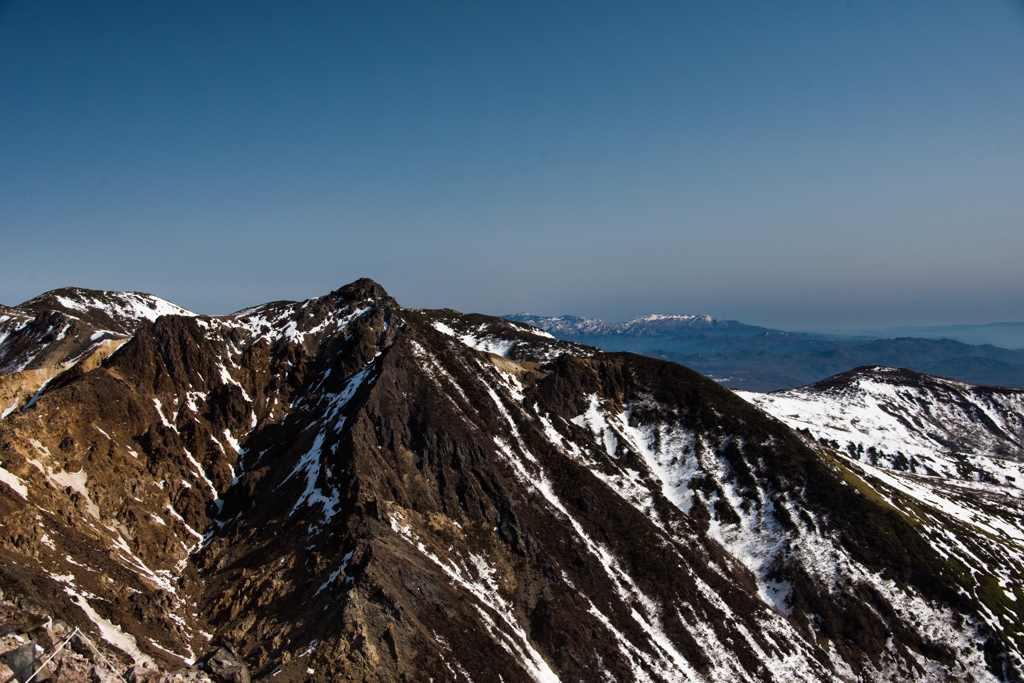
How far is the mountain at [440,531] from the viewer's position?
4606 cm

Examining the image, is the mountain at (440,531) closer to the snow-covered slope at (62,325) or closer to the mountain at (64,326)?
the mountain at (64,326)

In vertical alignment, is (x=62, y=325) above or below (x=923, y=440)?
above

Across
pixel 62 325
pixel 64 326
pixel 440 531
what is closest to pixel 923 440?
pixel 440 531

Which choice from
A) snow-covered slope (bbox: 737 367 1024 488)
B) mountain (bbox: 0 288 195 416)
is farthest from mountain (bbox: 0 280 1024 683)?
A: snow-covered slope (bbox: 737 367 1024 488)

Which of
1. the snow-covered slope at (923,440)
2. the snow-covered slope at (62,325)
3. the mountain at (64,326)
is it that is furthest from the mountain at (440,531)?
the snow-covered slope at (62,325)

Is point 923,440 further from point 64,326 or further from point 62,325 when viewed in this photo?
point 62,325

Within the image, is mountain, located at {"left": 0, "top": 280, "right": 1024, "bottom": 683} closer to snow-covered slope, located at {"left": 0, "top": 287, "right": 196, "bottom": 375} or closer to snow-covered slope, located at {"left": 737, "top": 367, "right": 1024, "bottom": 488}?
snow-covered slope, located at {"left": 737, "top": 367, "right": 1024, "bottom": 488}

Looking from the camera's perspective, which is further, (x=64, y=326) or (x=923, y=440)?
(x=923, y=440)

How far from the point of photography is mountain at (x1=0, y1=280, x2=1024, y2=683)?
4606 cm

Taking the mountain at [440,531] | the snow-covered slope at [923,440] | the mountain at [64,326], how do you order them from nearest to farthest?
1. the mountain at [440,531]
2. the mountain at [64,326]
3. the snow-covered slope at [923,440]

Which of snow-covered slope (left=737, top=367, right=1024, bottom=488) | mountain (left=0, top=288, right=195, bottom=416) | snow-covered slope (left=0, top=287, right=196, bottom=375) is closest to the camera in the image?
mountain (left=0, top=288, right=195, bottom=416)

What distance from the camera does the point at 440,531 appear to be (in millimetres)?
64312

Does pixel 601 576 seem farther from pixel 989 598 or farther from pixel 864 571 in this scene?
pixel 989 598

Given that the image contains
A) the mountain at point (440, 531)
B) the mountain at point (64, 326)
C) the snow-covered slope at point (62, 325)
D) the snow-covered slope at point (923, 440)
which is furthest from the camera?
the snow-covered slope at point (923, 440)
